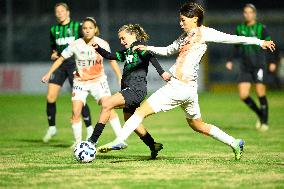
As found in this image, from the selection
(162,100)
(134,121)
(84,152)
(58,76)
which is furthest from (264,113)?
(84,152)

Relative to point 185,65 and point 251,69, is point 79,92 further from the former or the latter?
point 251,69

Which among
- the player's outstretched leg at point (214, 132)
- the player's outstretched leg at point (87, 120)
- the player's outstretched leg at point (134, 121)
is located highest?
the player's outstretched leg at point (134, 121)

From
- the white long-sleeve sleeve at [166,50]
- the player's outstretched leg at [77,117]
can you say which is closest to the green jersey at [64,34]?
the player's outstretched leg at [77,117]

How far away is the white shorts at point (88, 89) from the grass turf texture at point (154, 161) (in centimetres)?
90

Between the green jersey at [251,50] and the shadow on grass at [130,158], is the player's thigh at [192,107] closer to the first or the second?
the shadow on grass at [130,158]

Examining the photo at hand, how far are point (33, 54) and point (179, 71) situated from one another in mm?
23265

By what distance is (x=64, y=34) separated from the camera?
14.0 meters

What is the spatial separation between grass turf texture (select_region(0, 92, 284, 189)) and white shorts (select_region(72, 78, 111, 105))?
0.90 metres

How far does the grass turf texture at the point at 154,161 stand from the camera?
8.79m

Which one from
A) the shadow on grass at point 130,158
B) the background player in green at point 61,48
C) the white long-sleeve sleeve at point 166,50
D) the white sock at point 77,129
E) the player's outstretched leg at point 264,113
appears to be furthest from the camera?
the player's outstretched leg at point 264,113

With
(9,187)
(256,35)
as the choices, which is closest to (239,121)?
(256,35)

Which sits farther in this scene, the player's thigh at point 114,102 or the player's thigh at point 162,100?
the player's thigh at point 114,102

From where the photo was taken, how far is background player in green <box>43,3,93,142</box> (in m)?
14.0

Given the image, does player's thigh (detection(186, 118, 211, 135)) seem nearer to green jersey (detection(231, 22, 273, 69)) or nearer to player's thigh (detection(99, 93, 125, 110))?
player's thigh (detection(99, 93, 125, 110))
